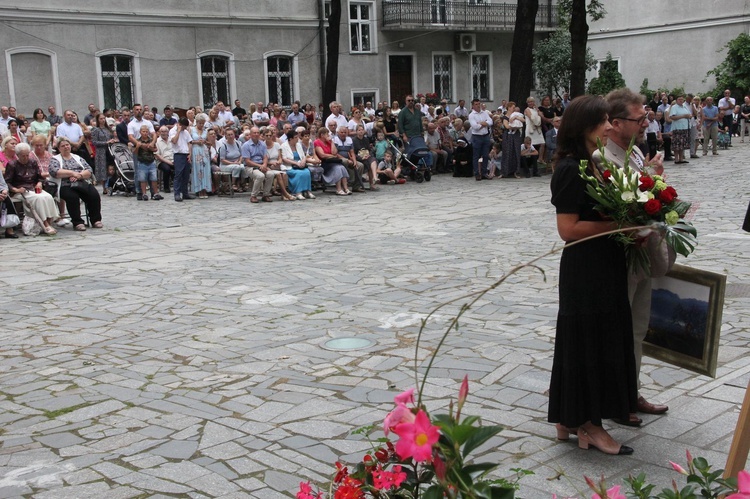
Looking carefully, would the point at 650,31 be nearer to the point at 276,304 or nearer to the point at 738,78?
the point at 738,78

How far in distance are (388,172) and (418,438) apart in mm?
19520

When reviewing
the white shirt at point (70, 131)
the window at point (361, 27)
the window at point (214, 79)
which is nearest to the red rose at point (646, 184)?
the white shirt at point (70, 131)

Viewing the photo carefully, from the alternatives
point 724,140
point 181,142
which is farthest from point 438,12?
point 181,142

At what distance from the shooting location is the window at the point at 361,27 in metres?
36.4

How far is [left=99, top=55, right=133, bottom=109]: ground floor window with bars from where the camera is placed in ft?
97.7

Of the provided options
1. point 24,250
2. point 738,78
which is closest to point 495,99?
point 738,78

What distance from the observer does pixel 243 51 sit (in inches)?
1287

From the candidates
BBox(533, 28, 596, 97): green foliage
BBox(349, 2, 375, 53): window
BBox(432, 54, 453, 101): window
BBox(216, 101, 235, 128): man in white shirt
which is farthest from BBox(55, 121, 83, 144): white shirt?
BBox(533, 28, 596, 97): green foliage

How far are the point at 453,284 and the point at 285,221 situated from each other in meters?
6.49

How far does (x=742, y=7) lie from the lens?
37.2m

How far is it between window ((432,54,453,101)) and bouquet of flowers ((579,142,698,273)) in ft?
115

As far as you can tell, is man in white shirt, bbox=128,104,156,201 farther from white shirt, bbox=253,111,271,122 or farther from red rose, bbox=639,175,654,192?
red rose, bbox=639,175,654,192

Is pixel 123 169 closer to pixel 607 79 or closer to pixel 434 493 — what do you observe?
pixel 434 493

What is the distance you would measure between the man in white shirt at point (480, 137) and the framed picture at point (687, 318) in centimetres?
1693
